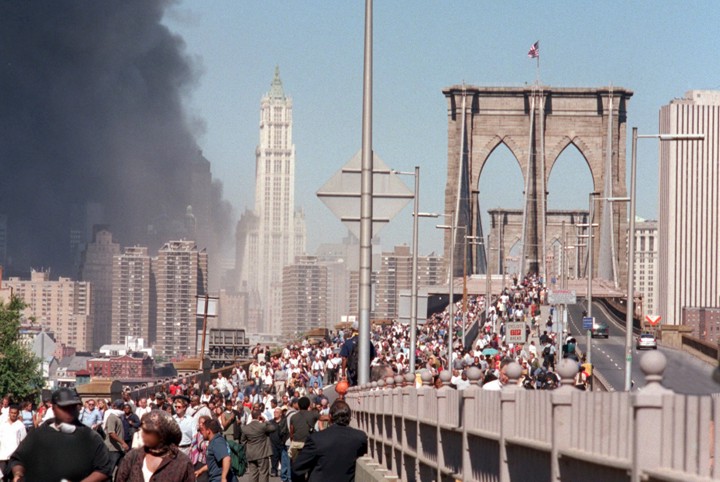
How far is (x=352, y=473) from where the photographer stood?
12594mm

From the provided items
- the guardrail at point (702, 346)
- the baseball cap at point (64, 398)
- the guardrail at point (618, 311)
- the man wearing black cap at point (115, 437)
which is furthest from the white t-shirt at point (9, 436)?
the guardrail at point (618, 311)

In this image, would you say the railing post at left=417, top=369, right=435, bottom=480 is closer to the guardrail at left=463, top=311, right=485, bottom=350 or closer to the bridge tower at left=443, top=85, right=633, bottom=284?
the guardrail at left=463, top=311, right=485, bottom=350

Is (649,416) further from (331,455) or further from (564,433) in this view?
(331,455)

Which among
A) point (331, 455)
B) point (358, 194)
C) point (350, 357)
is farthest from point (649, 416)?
point (350, 357)

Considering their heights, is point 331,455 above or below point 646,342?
above

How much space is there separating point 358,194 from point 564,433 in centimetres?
1510

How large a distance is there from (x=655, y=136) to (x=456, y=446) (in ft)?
81.8

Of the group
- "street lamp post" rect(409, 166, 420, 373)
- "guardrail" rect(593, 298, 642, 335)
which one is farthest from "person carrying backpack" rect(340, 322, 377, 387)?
"guardrail" rect(593, 298, 642, 335)

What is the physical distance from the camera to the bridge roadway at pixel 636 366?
148 feet

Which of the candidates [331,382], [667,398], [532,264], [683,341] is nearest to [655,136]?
[331,382]

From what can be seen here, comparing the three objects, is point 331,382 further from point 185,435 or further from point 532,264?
point 532,264

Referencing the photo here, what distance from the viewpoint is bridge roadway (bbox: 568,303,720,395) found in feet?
148

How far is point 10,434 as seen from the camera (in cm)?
2278

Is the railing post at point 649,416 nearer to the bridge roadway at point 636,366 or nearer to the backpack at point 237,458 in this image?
the backpack at point 237,458
